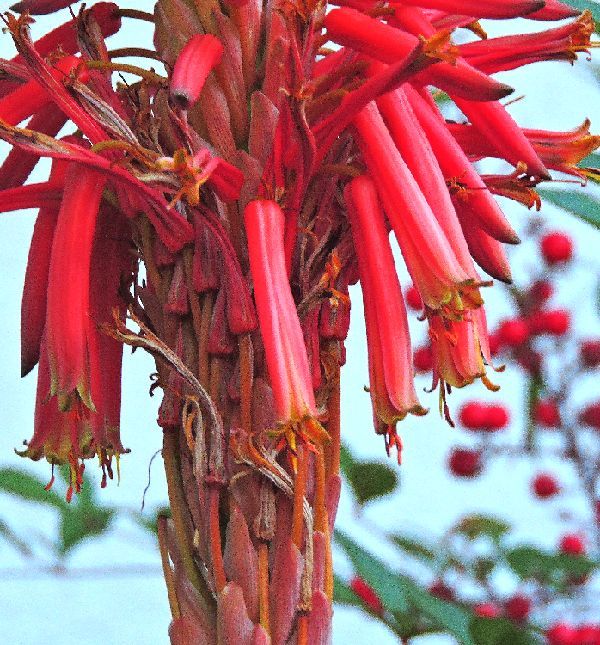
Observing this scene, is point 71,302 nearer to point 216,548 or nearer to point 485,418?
point 216,548

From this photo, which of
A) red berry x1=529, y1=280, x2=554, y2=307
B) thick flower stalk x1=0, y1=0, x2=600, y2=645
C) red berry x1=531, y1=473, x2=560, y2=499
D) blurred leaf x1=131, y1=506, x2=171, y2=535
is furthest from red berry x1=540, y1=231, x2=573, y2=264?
thick flower stalk x1=0, y1=0, x2=600, y2=645

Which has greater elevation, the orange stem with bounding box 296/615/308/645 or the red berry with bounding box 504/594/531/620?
the orange stem with bounding box 296/615/308/645

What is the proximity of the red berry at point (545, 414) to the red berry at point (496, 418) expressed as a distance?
0.40ft

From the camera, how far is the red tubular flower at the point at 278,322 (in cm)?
38

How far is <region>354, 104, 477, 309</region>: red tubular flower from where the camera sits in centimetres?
40

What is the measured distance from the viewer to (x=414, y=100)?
17.7 inches

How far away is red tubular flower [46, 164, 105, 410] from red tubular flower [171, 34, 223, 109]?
0.07 m

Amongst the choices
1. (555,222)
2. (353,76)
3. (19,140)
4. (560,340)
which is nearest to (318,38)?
(353,76)

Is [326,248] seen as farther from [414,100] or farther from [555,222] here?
[555,222]

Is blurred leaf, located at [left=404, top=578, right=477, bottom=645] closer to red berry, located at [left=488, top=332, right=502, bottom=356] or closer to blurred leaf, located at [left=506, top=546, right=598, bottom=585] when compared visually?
blurred leaf, located at [left=506, top=546, right=598, bottom=585]

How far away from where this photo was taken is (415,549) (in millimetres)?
859

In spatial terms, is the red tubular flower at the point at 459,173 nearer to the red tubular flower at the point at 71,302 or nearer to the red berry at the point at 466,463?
the red tubular flower at the point at 71,302

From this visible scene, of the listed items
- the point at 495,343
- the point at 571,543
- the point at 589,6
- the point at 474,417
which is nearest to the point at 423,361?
the point at 495,343

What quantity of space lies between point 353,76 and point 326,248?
0.24 ft
